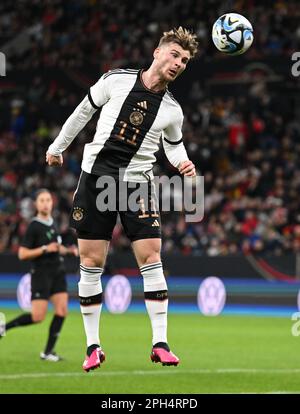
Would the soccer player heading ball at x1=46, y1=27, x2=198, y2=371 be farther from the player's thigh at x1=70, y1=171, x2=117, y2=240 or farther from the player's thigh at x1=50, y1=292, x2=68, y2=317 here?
the player's thigh at x1=50, y1=292, x2=68, y2=317

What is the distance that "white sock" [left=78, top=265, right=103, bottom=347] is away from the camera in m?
8.83

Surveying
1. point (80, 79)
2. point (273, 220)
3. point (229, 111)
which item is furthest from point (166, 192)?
point (80, 79)

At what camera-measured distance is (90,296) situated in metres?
8.91

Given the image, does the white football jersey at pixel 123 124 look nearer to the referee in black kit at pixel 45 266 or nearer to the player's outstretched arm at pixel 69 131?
the player's outstretched arm at pixel 69 131

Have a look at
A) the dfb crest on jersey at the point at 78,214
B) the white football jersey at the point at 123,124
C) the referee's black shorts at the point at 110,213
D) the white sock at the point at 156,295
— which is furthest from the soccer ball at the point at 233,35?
the white sock at the point at 156,295

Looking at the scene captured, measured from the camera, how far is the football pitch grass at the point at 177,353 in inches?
488

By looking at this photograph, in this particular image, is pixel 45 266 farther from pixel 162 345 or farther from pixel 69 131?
pixel 162 345

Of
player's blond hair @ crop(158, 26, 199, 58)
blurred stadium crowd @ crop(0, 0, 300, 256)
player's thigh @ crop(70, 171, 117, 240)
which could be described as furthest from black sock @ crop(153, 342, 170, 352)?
blurred stadium crowd @ crop(0, 0, 300, 256)

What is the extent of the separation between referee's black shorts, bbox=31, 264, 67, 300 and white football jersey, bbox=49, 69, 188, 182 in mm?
6509

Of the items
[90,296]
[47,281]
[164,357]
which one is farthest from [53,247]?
[164,357]

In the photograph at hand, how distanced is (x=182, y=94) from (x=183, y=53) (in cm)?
2279

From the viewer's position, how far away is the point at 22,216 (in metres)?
28.5

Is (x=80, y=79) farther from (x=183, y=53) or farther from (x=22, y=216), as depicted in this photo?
(x=183, y=53)

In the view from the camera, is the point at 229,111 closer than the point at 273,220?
No
